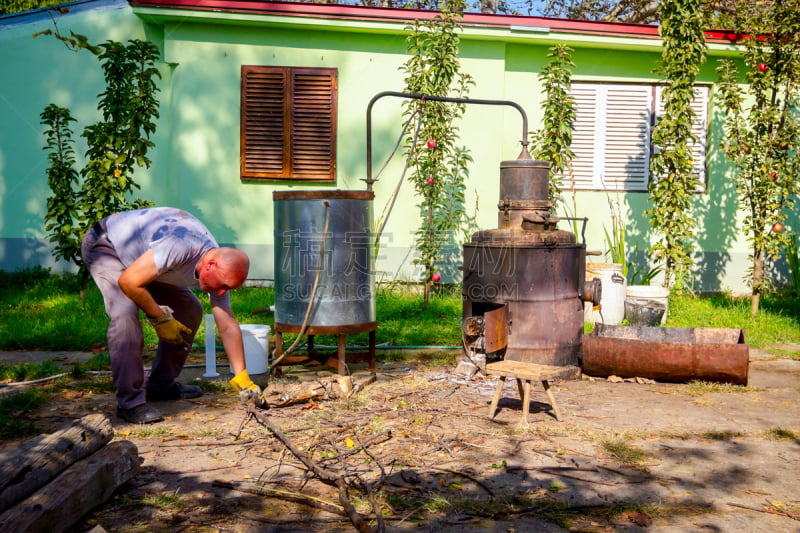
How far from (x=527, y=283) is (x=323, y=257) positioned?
167 cm

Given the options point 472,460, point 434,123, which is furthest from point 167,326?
point 434,123

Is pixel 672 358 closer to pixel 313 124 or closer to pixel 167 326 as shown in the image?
pixel 167 326

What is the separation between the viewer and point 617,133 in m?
9.95

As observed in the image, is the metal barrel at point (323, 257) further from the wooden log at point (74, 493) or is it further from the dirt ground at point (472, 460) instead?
the wooden log at point (74, 493)

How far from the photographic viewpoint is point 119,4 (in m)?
9.32

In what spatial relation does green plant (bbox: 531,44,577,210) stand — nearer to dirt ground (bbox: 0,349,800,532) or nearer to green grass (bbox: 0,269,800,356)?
green grass (bbox: 0,269,800,356)

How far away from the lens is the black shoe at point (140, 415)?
4.43 meters

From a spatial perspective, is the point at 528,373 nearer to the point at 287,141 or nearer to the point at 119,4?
the point at 287,141

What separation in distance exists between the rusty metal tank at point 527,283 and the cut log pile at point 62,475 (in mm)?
3089

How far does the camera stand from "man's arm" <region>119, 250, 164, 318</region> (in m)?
4.09

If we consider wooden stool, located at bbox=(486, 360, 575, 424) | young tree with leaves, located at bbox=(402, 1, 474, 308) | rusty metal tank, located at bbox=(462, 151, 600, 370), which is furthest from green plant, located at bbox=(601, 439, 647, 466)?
young tree with leaves, located at bbox=(402, 1, 474, 308)

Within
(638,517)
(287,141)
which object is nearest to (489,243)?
(638,517)

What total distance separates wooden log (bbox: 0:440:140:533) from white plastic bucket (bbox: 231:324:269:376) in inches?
87.6

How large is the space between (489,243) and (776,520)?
322 centimetres
